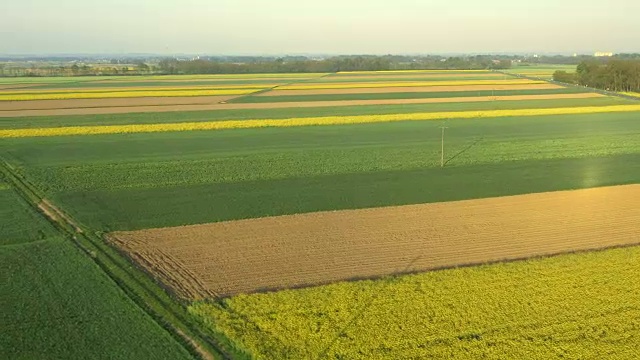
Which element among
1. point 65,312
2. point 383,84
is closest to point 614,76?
point 383,84

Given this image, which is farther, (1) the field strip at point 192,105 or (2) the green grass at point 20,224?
(1) the field strip at point 192,105

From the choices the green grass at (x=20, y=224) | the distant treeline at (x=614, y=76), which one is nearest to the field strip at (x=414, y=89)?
the distant treeline at (x=614, y=76)

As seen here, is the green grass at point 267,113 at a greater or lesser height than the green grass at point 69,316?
greater

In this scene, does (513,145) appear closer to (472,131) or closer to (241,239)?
(472,131)

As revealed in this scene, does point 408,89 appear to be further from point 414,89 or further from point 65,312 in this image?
point 65,312

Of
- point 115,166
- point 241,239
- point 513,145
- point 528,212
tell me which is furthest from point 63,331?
point 513,145

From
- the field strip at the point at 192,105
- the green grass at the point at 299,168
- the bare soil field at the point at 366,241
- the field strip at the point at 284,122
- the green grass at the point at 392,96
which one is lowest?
the bare soil field at the point at 366,241

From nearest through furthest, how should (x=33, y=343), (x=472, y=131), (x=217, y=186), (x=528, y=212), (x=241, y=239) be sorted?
(x=33, y=343) → (x=241, y=239) → (x=528, y=212) → (x=217, y=186) → (x=472, y=131)

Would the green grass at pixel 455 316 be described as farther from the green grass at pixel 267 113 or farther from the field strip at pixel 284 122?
the green grass at pixel 267 113
